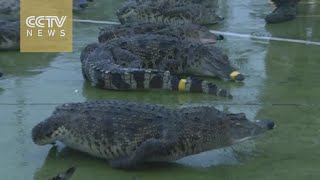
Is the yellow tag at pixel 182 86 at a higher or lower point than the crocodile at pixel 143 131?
lower

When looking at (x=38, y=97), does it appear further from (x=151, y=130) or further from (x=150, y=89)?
(x=151, y=130)

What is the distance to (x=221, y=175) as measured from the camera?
3680mm

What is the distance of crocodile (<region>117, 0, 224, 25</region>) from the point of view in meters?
9.03

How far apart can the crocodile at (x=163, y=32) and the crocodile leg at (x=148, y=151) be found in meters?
3.56

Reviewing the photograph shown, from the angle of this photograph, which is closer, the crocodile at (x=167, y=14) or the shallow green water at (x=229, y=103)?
the shallow green water at (x=229, y=103)

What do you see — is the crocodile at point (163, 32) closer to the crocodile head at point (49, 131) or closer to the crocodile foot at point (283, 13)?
the crocodile foot at point (283, 13)

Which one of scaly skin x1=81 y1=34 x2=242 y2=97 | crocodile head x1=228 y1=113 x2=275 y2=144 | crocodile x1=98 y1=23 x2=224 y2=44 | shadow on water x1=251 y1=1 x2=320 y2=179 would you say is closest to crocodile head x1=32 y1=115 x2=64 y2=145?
crocodile head x1=228 y1=113 x2=275 y2=144

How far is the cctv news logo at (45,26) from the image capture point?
7973 mm

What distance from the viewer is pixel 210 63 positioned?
611cm

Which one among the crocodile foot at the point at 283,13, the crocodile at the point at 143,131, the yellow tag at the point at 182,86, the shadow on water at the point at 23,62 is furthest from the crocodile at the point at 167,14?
the crocodile at the point at 143,131

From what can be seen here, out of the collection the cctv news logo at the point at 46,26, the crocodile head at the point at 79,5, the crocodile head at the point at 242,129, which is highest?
the crocodile head at the point at 242,129

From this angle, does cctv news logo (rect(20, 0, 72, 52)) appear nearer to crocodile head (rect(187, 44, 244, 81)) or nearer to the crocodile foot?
crocodile head (rect(187, 44, 244, 81))

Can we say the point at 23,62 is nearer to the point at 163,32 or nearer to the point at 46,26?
the point at 163,32

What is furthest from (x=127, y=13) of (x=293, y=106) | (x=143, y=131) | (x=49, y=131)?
(x=143, y=131)
